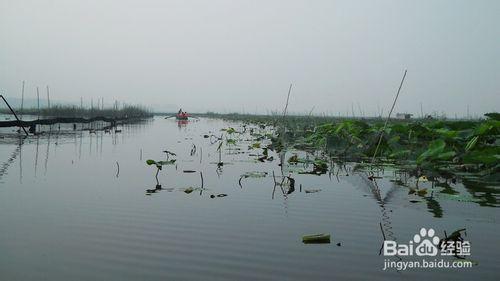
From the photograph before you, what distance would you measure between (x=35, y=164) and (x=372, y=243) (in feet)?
24.7

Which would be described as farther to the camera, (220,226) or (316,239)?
(220,226)

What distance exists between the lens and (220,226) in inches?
158

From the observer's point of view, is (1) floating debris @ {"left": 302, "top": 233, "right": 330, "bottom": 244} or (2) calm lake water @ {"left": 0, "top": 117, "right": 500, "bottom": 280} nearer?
(2) calm lake water @ {"left": 0, "top": 117, "right": 500, "bottom": 280}

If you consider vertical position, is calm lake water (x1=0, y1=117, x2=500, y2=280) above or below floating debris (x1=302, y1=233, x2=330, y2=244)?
below

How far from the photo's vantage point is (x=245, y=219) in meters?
4.29

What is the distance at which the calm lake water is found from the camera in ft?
9.45

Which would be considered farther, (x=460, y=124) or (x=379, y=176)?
(x=460, y=124)

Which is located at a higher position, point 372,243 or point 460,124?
point 460,124

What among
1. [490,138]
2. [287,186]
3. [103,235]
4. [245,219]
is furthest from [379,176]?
[103,235]

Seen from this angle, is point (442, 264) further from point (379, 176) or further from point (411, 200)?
point (379, 176)

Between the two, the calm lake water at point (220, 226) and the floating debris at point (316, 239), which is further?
the floating debris at point (316, 239)

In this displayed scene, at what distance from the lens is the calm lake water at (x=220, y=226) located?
2879mm

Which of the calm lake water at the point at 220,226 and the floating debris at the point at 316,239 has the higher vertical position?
the floating debris at the point at 316,239

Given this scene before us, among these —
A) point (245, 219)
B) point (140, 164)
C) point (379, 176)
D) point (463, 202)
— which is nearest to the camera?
point (245, 219)
